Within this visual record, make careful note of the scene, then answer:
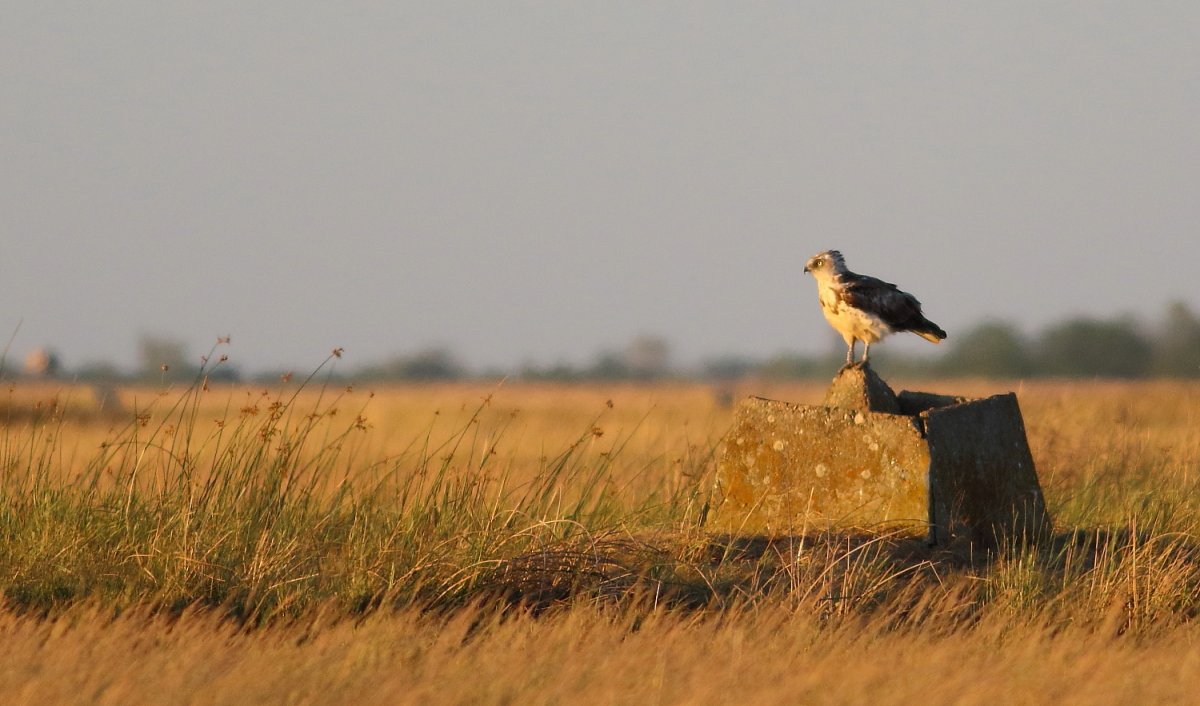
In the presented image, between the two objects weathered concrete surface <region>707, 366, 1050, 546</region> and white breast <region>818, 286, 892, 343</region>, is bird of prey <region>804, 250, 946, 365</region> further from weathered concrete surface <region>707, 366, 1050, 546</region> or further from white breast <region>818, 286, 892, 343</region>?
weathered concrete surface <region>707, 366, 1050, 546</region>

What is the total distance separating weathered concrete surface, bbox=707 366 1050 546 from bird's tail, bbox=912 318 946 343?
725 millimetres

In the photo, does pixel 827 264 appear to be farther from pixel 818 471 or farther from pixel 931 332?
pixel 818 471

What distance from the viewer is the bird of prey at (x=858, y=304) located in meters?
7.70

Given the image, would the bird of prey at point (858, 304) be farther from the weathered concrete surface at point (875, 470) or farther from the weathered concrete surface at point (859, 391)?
the weathered concrete surface at point (875, 470)

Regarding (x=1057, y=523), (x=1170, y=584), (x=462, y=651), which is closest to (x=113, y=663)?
(x=462, y=651)

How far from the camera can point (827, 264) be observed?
789cm

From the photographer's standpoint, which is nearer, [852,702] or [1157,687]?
[852,702]

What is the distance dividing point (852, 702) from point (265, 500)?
342 cm

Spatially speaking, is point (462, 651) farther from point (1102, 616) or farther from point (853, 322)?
point (853, 322)

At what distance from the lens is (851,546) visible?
21.1 feet

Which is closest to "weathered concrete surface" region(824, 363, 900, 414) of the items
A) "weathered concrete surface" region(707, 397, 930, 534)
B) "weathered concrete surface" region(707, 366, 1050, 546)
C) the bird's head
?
"weathered concrete surface" region(707, 366, 1050, 546)

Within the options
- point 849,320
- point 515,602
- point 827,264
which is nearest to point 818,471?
point 849,320

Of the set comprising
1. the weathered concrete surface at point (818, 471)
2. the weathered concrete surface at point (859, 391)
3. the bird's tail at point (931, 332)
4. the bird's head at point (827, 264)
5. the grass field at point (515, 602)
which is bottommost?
the grass field at point (515, 602)

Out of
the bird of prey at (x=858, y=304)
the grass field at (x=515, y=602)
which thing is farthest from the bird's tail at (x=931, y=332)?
the grass field at (x=515, y=602)
